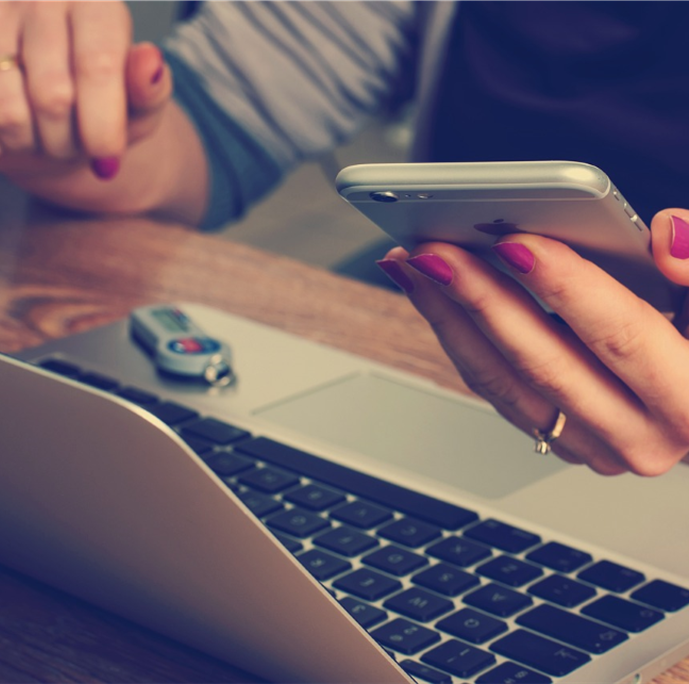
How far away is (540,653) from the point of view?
330mm

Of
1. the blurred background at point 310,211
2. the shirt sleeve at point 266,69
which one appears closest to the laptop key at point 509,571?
the shirt sleeve at point 266,69

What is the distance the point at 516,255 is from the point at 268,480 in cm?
15

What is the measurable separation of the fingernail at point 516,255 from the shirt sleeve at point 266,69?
0.60 meters

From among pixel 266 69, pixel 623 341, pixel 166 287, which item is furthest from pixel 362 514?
pixel 266 69

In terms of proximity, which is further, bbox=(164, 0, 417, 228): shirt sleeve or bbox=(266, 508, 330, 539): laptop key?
bbox=(164, 0, 417, 228): shirt sleeve

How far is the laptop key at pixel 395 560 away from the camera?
1.22 feet

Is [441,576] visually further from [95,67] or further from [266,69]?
[266,69]

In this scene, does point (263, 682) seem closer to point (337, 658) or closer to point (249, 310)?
point (337, 658)

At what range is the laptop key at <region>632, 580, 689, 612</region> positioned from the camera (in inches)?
14.3

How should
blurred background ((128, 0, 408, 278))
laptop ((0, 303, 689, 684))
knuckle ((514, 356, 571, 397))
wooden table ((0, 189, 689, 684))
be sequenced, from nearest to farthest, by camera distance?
laptop ((0, 303, 689, 684)), knuckle ((514, 356, 571, 397)), wooden table ((0, 189, 689, 684)), blurred background ((128, 0, 408, 278))

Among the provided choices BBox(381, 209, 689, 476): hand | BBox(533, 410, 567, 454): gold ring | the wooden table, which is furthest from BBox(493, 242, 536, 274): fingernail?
the wooden table

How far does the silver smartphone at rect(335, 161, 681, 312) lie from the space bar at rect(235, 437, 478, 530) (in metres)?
0.10

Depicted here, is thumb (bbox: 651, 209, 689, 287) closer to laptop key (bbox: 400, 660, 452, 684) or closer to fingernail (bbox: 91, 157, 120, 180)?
laptop key (bbox: 400, 660, 452, 684)

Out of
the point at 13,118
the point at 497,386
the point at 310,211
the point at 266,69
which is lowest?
the point at 497,386
